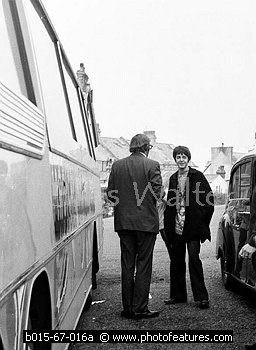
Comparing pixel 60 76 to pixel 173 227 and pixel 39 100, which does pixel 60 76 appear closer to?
pixel 39 100

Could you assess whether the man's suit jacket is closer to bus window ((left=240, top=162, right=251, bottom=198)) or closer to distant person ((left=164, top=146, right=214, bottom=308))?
distant person ((left=164, top=146, right=214, bottom=308))

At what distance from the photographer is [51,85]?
4.71m

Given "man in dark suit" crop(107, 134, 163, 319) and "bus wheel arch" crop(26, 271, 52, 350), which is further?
"man in dark suit" crop(107, 134, 163, 319)

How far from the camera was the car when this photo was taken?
25.0 feet

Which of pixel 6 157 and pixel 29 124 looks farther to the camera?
pixel 29 124

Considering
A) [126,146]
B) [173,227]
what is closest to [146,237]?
[173,227]

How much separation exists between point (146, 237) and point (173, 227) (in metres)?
0.91

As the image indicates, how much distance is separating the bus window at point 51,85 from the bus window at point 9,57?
51 centimetres

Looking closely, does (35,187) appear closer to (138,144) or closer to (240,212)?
(138,144)

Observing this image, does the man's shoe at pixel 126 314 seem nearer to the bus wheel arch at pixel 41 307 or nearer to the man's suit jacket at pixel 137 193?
the man's suit jacket at pixel 137 193

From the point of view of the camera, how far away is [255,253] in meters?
4.94

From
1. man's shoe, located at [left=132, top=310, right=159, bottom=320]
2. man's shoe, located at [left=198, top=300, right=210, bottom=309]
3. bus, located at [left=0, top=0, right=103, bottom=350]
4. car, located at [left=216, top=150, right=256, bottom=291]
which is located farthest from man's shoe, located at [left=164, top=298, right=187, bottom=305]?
bus, located at [left=0, top=0, right=103, bottom=350]

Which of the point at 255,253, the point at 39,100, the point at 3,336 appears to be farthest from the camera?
the point at 255,253

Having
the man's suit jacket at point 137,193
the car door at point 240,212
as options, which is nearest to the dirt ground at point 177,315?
the car door at point 240,212
